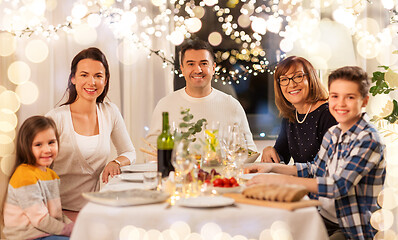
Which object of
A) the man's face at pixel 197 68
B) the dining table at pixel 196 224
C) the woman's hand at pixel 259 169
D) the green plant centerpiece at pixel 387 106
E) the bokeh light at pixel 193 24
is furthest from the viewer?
the bokeh light at pixel 193 24

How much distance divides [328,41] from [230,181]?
2587mm

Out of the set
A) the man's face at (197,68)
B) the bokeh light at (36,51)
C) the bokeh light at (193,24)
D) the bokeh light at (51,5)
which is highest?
the bokeh light at (51,5)

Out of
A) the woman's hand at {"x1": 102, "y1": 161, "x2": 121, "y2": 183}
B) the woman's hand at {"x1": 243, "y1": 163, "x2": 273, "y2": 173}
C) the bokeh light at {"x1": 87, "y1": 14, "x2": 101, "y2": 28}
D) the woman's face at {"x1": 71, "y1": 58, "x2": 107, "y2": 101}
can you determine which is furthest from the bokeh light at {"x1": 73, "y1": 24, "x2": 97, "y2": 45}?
the woman's hand at {"x1": 243, "y1": 163, "x2": 273, "y2": 173}

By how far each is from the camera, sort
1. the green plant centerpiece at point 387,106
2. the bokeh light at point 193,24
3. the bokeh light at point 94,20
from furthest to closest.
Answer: the bokeh light at point 193,24 < the bokeh light at point 94,20 < the green plant centerpiece at point 387,106

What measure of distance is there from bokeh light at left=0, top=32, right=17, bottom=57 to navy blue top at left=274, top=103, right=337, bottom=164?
2377 mm

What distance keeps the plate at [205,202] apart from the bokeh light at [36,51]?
2.92m

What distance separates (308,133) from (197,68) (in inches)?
38.8

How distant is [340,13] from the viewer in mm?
4250

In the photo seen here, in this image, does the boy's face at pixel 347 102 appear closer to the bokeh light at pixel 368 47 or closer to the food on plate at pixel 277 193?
the food on plate at pixel 277 193

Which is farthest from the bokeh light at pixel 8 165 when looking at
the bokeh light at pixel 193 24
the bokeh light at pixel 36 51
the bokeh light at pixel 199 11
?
the bokeh light at pixel 199 11

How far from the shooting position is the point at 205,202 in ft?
4.78

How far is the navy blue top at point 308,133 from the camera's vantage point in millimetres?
2586

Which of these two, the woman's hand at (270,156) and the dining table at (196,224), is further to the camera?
the woman's hand at (270,156)

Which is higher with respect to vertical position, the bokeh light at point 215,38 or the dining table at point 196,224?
the bokeh light at point 215,38
